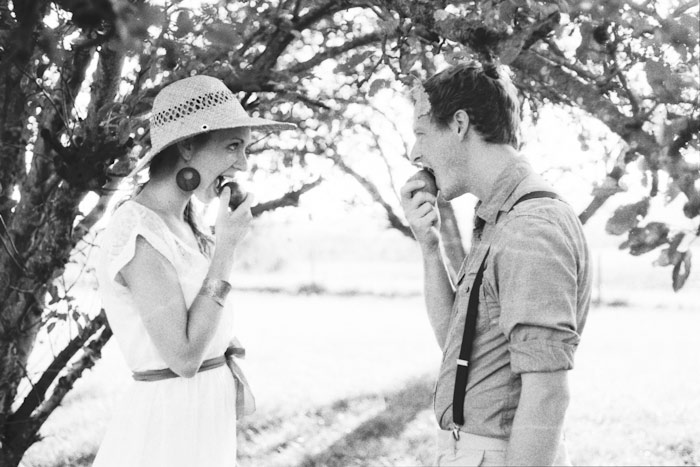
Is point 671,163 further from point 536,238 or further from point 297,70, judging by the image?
point 297,70

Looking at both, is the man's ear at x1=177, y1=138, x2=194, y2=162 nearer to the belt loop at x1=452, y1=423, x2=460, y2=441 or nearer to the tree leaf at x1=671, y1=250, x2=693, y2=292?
the belt loop at x1=452, y1=423, x2=460, y2=441

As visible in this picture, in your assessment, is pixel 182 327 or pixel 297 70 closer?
pixel 182 327

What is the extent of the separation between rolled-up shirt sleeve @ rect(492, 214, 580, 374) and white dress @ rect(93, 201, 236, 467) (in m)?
0.95

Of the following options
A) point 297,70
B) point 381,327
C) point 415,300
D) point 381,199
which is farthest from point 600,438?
point 415,300

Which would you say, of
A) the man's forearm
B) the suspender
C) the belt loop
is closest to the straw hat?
the man's forearm

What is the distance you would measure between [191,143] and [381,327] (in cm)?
1323

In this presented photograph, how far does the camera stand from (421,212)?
75.5 inches

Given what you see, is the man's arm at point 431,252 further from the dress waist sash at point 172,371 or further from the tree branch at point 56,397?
the tree branch at point 56,397

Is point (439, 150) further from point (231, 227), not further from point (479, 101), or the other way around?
point (231, 227)

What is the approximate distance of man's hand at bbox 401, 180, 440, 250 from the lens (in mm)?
1914

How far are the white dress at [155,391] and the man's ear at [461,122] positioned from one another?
84cm

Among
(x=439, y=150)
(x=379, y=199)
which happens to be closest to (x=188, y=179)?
(x=439, y=150)

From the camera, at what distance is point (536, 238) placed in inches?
57.0

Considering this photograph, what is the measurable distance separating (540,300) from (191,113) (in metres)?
1.24
